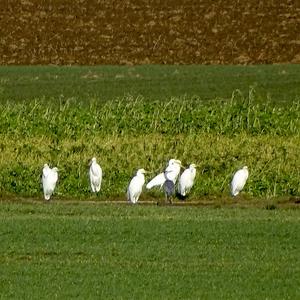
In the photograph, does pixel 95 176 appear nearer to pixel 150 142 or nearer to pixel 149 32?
pixel 150 142

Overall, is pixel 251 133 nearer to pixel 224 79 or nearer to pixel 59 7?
pixel 224 79

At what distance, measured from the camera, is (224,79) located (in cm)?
4888

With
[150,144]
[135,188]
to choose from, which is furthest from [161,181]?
[150,144]

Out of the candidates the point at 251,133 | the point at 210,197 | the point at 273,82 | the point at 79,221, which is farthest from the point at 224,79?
the point at 79,221

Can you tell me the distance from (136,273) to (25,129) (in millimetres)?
18655

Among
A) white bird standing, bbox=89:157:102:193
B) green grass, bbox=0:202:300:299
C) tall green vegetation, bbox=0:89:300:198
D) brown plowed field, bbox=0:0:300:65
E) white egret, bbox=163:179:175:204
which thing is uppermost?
brown plowed field, bbox=0:0:300:65

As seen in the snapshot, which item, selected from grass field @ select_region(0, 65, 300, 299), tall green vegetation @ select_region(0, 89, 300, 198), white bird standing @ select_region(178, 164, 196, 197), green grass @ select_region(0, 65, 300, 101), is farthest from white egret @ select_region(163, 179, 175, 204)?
green grass @ select_region(0, 65, 300, 101)

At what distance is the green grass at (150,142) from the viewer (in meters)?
29.1

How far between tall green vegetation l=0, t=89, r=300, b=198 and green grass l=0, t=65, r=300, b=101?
6.12m

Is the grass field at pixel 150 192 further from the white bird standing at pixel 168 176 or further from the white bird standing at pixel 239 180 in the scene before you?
the white bird standing at pixel 168 176

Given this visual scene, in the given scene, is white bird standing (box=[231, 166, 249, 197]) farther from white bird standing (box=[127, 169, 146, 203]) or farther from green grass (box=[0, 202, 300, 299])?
green grass (box=[0, 202, 300, 299])

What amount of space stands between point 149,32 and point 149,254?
131ft

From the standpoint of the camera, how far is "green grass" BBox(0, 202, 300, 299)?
15547 mm

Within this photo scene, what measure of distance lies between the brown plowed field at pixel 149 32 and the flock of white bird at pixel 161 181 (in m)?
27.6
